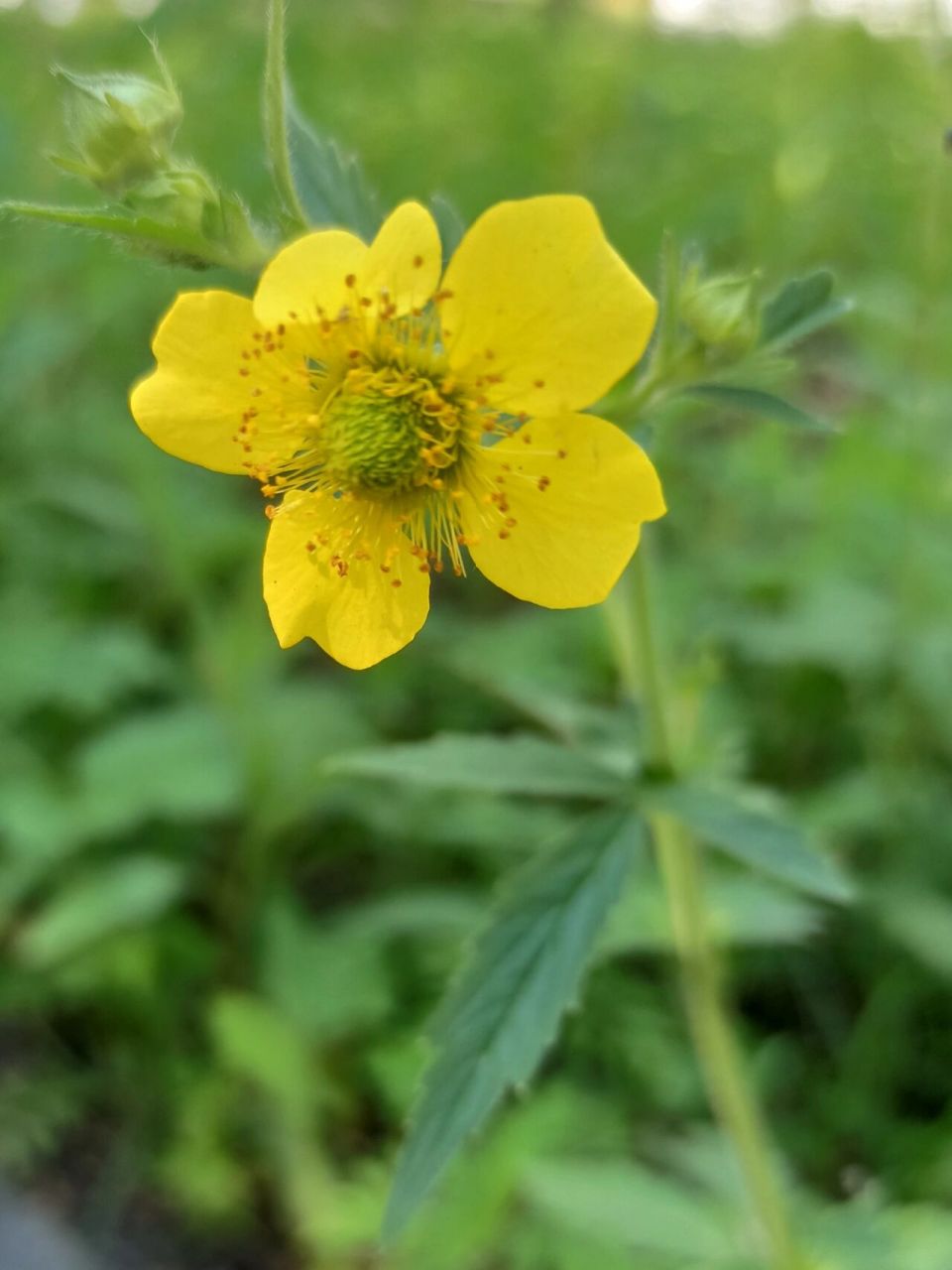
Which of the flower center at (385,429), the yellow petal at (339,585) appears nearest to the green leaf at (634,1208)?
the yellow petal at (339,585)

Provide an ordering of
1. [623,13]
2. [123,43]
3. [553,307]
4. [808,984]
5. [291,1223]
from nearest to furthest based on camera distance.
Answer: [553,307] → [291,1223] → [808,984] → [123,43] → [623,13]

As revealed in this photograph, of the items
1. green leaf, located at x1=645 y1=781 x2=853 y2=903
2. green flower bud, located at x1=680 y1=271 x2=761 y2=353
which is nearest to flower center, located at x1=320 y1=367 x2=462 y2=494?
green flower bud, located at x1=680 y1=271 x2=761 y2=353

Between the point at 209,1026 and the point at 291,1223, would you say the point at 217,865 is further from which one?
the point at 291,1223

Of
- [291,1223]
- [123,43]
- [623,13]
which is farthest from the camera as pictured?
[623,13]

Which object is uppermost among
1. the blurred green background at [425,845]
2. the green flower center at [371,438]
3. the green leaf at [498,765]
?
the green flower center at [371,438]

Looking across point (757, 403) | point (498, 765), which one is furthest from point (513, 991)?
point (757, 403)

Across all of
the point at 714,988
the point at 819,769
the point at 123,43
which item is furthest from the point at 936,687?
the point at 123,43

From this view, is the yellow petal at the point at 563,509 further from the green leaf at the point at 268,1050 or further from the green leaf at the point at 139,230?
the green leaf at the point at 268,1050
